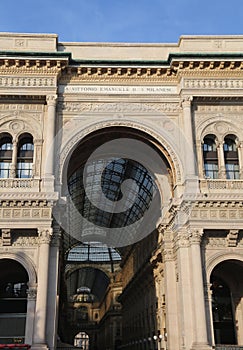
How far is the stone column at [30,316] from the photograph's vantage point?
22375mm

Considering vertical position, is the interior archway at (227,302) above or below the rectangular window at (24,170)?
below

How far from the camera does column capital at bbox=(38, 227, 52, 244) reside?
23.2 m

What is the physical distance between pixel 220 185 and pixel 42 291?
10851 millimetres

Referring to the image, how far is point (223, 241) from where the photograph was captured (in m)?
24.5

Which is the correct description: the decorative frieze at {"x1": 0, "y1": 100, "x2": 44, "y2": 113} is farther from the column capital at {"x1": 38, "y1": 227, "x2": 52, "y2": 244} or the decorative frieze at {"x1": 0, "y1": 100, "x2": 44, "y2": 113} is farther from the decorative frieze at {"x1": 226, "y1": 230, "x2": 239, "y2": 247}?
the decorative frieze at {"x1": 226, "y1": 230, "x2": 239, "y2": 247}

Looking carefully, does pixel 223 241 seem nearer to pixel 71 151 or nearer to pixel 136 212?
pixel 71 151

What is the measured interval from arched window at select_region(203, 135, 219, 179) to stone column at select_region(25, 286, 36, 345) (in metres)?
11.4

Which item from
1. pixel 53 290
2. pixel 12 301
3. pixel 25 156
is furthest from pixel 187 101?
pixel 12 301

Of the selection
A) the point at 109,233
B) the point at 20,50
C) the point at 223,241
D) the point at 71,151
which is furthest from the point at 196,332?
the point at 109,233

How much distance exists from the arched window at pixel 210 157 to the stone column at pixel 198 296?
13.5 feet

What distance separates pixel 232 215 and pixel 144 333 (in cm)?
1947

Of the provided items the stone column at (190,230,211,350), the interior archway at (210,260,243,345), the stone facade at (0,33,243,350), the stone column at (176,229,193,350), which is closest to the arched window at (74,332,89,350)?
the stone facade at (0,33,243,350)

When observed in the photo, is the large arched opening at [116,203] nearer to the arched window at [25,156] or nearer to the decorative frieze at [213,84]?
the arched window at [25,156]

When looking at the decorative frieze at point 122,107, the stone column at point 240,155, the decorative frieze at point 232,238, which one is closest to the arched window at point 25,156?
the decorative frieze at point 122,107
